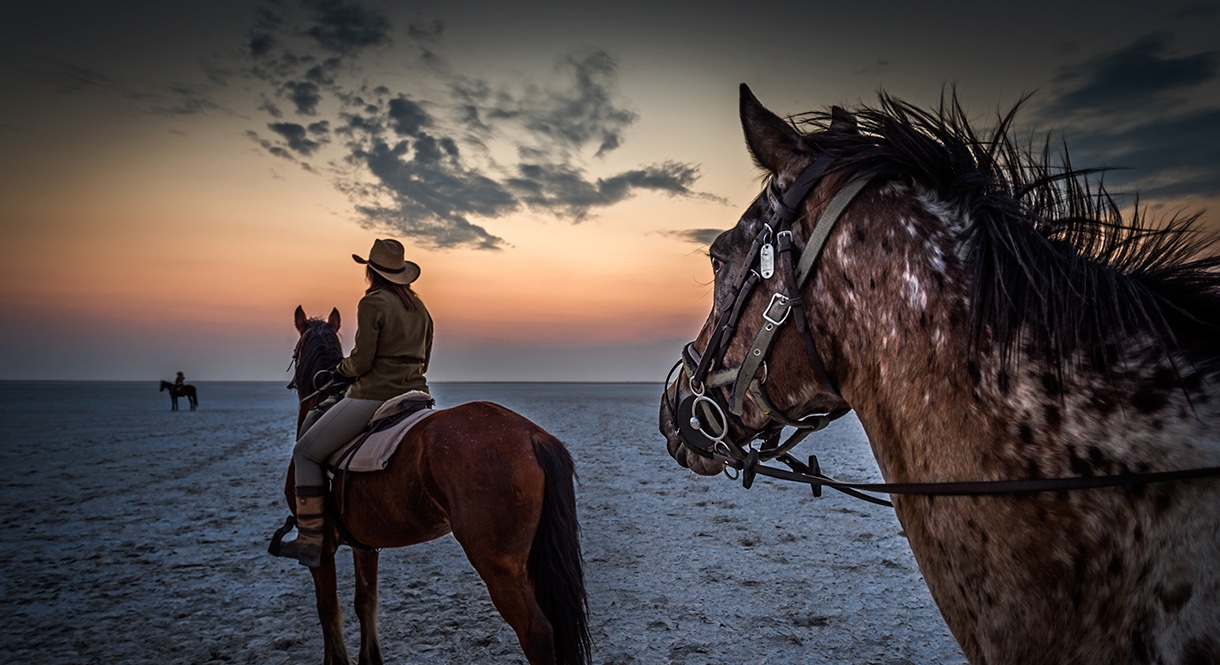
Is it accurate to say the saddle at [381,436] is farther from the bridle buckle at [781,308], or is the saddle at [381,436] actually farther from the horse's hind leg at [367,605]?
the bridle buckle at [781,308]

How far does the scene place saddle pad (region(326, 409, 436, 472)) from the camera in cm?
402

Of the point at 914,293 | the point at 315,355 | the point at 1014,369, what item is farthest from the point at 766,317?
the point at 315,355

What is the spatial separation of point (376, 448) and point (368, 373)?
61cm

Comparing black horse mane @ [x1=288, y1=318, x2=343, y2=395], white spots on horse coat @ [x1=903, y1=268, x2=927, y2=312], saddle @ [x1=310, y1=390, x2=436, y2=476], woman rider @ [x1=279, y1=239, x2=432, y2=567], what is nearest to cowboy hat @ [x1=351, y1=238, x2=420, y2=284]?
woman rider @ [x1=279, y1=239, x2=432, y2=567]

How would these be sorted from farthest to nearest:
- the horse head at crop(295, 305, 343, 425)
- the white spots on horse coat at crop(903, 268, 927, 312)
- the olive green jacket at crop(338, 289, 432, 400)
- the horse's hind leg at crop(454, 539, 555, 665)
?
the horse head at crop(295, 305, 343, 425) < the olive green jacket at crop(338, 289, 432, 400) < the horse's hind leg at crop(454, 539, 555, 665) < the white spots on horse coat at crop(903, 268, 927, 312)

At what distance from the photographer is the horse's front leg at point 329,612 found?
439 cm

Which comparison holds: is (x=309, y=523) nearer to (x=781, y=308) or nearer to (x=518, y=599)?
(x=518, y=599)

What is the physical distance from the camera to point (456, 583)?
654cm

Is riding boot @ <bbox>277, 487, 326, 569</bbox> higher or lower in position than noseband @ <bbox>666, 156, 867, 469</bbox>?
lower

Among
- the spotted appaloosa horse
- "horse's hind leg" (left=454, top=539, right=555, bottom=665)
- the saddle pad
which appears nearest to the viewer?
the spotted appaloosa horse

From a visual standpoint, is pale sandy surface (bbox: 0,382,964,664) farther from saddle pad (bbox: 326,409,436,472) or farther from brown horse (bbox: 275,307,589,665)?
saddle pad (bbox: 326,409,436,472)

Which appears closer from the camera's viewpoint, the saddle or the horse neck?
the horse neck

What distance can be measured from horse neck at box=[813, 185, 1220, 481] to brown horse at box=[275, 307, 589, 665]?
2536 millimetres

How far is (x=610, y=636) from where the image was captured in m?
5.02
